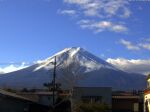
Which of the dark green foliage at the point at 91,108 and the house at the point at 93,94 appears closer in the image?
the dark green foliage at the point at 91,108

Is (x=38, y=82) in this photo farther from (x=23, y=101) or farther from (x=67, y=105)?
(x=23, y=101)

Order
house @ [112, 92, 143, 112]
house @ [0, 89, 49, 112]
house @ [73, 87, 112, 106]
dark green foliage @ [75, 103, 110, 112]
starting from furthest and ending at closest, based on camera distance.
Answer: house @ [112, 92, 143, 112] < house @ [73, 87, 112, 106] < dark green foliage @ [75, 103, 110, 112] < house @ [0, 89, 49, 112]

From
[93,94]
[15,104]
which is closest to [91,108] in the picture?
[15,104]

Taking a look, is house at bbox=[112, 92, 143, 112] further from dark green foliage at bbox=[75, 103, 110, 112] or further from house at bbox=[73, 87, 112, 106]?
dark green foliage at bbox=[75, 103, 110, 112]

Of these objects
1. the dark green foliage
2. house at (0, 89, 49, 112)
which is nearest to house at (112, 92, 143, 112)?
house at (0, 89, 49, 112)

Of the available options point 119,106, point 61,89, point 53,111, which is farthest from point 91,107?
point 61,89

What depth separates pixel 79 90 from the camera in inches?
2958

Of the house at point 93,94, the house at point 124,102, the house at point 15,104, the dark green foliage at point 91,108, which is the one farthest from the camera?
the house at point 124,102

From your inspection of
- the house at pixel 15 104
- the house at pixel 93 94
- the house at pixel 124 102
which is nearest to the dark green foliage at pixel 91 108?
the house at pixel 15 104

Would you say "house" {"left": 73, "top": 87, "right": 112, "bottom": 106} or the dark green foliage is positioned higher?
"house" {"left": 73, "top": 87, "right": 112, "bottom": 106}

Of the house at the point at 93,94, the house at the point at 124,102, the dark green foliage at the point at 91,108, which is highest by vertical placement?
the house at the point at 93,94

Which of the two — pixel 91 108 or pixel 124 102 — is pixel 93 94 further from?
pixel 91 108

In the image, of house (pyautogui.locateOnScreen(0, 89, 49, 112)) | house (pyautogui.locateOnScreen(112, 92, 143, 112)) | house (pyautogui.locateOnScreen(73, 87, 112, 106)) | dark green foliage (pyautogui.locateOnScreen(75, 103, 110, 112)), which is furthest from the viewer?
house (pyautogui.locateOnScreen(112, 92, 143, 112))

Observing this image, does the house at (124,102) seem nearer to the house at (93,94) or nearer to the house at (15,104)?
the house at (93,94)
